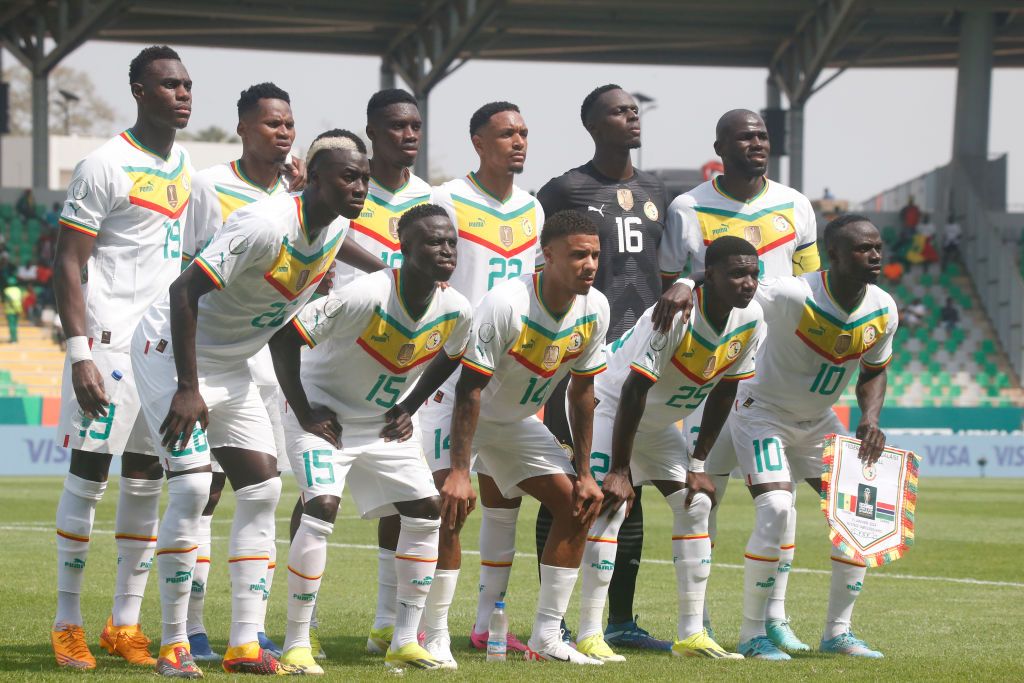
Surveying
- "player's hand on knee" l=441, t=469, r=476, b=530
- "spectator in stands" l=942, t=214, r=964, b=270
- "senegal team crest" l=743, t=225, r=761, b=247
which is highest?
"spectator in stands" l=942, t=214, r=964, b=270

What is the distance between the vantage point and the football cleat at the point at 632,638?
7.46 meters

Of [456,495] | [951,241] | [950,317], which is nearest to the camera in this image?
[456,495]

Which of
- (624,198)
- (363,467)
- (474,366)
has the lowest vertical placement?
(363,467)

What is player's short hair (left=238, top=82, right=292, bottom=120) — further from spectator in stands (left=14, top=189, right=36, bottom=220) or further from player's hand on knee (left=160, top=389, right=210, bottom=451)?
spectator in stands (left=14, top=189, right=36, bottom=220)

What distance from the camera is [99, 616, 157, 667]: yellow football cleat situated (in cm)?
629

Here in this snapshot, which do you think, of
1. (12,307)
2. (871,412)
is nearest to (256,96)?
(871,412)

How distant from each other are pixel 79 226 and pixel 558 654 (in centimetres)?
299

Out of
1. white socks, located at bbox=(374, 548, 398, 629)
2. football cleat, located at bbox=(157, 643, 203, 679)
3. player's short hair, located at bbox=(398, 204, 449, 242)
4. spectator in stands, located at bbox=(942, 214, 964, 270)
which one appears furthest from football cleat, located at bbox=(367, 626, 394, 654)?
spectator in stands, located at bbox=(942, 214, 964, 270)

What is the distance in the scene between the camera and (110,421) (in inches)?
248

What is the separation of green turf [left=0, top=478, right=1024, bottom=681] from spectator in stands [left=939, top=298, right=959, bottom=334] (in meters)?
18.0

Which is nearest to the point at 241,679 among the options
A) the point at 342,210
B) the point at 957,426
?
the point at 342,210

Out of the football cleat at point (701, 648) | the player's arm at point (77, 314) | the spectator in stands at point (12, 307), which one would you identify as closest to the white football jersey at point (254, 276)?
the player's arm at point (77, 314)

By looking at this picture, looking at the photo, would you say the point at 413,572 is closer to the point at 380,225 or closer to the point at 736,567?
the point at 380,225

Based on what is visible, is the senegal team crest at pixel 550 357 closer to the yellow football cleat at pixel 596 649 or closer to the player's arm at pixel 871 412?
the yellow football cleat at pixel 596 649
